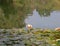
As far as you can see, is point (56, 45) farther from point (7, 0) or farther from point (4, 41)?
point (7, 0)

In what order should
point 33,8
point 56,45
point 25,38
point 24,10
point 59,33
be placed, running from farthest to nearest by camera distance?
1. point 33,8
2. point 24,10
3. point 59,33
4. point 56,45
5. point 25,38

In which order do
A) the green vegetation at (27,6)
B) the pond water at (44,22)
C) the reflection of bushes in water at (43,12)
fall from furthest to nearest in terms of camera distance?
the green vegetation at (27,6), the reflection of bushes in water at (43,12), the pond water at (44,22)

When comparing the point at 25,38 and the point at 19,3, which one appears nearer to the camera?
the point at 25,38

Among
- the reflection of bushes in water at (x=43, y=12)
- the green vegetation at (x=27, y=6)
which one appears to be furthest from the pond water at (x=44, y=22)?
the green vegetation at (x=27, y=6)

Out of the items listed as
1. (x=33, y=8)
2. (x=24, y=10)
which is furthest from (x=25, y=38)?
(x=33, y=8)

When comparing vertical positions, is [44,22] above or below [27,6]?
below

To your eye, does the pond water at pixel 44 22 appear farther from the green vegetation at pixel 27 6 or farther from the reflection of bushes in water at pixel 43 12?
the green vegetation at pixel 27 6

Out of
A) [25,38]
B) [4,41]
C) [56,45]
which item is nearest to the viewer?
[4,41]

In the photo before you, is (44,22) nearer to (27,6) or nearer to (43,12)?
(43,12)

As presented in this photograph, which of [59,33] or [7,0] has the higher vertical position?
[7,0]

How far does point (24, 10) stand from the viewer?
800cm

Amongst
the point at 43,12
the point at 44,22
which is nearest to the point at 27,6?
the point at 43,12

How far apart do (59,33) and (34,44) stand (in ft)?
3.88

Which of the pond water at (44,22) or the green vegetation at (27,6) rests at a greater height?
the green vegetation at (27,6)
